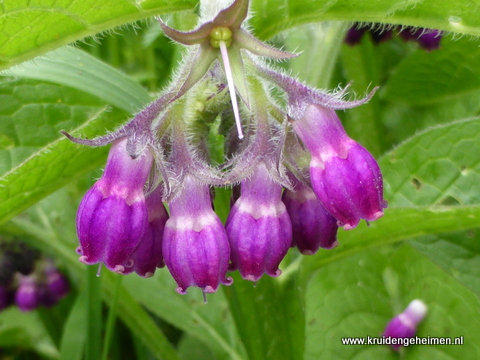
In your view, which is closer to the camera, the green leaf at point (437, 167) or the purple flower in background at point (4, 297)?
the green leaf at point (437, 167)

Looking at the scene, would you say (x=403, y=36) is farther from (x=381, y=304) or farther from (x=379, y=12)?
(x=379, y=12)

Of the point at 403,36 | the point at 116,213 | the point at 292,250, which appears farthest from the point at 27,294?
the point at 403,36

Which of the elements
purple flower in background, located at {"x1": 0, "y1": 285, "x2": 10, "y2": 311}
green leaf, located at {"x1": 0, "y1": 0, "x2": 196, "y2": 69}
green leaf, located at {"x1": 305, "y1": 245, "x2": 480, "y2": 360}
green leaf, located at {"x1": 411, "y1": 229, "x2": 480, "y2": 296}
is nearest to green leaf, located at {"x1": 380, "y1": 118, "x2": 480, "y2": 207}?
green leaf, located at {"x1": 411, "y1": 229, "x2": 480, "y2": 296}

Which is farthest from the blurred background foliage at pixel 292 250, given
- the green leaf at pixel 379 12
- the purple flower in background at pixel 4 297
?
the purple flower in background at pixel 4 297

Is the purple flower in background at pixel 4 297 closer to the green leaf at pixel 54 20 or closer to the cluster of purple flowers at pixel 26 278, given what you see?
the cluster of purple flowers at pixel 26 278

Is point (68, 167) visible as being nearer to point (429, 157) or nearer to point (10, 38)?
point (10, 38)

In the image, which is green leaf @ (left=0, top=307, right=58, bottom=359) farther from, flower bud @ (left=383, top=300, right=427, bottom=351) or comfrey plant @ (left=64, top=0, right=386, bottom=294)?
comfrey plant @ (left=64, top=0, right=386, bottom=294)

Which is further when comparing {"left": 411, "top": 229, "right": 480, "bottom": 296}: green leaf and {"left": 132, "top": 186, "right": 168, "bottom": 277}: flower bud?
{"left": 411, "top": 229, "right": 480, "bottom": 296}: green leaf
